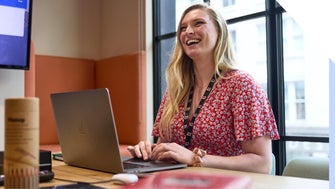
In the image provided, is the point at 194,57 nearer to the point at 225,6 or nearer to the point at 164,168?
the point at 164,168

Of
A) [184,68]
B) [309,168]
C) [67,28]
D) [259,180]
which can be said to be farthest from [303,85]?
[67,28]

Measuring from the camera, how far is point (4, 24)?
1.64 metres

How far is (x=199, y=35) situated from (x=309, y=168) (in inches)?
29.5

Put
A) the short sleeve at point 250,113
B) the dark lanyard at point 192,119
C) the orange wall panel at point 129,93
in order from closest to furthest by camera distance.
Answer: the short sleeve at point 250,113, the dark lanyard at point 192,119, the orange wall panel at point 129,93

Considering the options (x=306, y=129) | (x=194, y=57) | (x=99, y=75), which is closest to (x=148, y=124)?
(x=99, y=75)

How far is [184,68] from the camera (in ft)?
6.44

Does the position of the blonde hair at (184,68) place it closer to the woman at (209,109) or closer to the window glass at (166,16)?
the woman at (209,109)

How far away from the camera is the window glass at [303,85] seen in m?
2.74

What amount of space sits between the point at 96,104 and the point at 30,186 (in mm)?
365

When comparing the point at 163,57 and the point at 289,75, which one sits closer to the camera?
the point at 289,75

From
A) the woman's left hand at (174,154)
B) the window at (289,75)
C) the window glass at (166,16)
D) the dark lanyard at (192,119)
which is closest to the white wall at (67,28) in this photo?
the window glass at (166,16)

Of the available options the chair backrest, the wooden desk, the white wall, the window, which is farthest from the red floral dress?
the white wall

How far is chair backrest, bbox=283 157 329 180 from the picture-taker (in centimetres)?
154

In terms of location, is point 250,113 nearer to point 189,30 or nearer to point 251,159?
point 251,159
